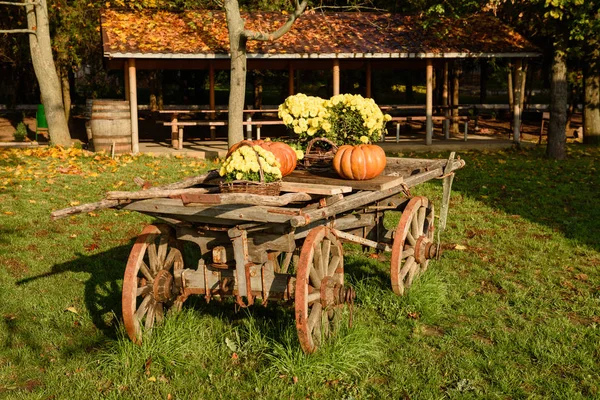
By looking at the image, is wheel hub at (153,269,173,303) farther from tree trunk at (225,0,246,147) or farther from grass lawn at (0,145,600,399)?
tree trunk at (225,0,246,147)

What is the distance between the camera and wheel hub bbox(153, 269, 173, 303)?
193 inches

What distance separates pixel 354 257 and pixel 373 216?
1.25 m

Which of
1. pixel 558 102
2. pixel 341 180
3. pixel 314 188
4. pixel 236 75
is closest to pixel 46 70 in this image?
pixel 236 75

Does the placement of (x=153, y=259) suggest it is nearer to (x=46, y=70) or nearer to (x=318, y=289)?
(x=318, y=289)

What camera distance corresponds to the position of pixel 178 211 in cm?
434

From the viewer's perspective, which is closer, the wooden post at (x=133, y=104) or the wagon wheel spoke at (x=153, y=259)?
the wagon wheel spoke at (x=153, y=259)

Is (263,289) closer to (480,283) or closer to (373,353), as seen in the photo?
(373,353)

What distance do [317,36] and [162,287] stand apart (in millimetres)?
13579

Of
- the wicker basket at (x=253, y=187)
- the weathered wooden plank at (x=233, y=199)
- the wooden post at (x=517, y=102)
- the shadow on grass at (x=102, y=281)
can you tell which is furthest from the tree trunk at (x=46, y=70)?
the weathered wooden plank at (x=233, y=199)

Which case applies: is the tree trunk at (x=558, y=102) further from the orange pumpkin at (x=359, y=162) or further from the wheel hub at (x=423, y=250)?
the orange pumpkin at (x=359, y=162)

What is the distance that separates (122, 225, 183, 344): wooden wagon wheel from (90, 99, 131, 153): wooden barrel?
10952mm

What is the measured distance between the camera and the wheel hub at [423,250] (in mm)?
6043

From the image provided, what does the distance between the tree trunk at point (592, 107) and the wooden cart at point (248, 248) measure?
15.1 metres

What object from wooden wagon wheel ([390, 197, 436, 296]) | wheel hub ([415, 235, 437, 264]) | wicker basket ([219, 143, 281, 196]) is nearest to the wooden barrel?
wooden wagon wheel ([390, 197, 436, 296])
